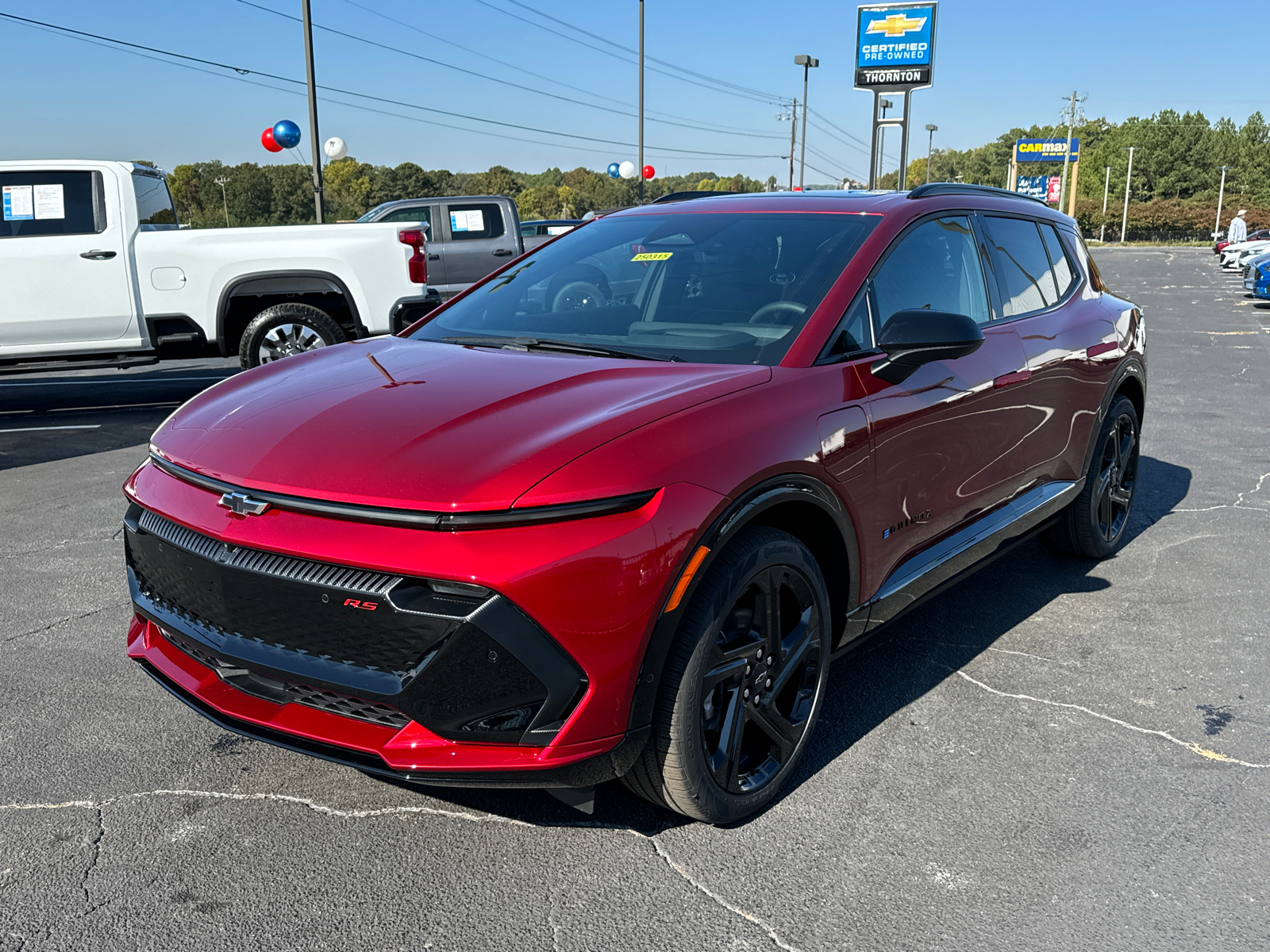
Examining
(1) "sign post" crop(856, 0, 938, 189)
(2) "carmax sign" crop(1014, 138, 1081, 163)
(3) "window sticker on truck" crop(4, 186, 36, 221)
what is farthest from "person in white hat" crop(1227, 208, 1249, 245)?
(2) "carmax sign" crop(1014, 138, 1081, 163)

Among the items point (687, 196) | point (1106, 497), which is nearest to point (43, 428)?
point (687, 196)

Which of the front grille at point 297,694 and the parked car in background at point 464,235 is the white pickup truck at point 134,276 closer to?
the parked car in background at point 464,235

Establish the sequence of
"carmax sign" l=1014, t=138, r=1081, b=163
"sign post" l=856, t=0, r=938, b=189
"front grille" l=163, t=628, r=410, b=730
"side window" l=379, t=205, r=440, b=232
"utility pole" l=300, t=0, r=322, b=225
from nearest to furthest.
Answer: "front grille" l=163, t=628, r=410, b=730 → "side window" l=379, t=205, r=440, b=232 → "utility pole" l=300, t=0, r=322, b=225 → "sign post" l=856, t=0, r=938, b=189 → "carmax sign" l=1014, t=138, r=1081, b=163

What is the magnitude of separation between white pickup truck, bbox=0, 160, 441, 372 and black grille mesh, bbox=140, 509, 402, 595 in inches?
266

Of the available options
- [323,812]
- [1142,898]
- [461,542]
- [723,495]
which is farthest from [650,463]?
[1142,898]

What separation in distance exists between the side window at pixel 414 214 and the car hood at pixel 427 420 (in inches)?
517

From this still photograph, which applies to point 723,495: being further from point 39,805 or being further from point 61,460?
point 61,460

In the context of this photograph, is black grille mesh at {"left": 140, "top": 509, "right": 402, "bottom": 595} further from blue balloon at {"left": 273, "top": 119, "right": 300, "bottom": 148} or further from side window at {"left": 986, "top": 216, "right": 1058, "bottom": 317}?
blue balloon at {"left": 273, "top": 119, "right": 300, "bottom": 148}

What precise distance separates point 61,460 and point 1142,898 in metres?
7.44

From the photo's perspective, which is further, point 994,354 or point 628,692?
point 994,354

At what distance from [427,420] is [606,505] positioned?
572 millimetres

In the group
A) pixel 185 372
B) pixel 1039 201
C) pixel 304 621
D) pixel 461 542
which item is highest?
pixel 1039 201

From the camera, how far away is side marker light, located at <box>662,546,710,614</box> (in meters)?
2.41

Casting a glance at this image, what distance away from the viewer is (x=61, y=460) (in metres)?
7.47
